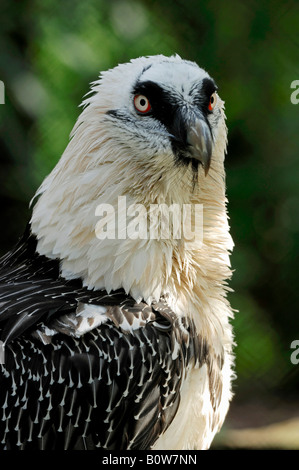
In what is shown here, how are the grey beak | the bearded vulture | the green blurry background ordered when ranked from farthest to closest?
the green blurry background
the grey beak
the bearded vulture

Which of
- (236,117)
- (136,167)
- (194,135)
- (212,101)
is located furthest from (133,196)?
(236,117)

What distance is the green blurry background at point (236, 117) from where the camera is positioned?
4.69 m

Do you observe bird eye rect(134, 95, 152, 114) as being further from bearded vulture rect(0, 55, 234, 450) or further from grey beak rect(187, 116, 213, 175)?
grey beak rect(187, 116, 213, 175)

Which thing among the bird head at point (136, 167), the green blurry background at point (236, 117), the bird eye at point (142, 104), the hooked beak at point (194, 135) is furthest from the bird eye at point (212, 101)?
the green blurry background at point (236, 117)

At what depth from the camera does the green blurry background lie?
469 centimetres

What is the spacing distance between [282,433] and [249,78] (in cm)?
265

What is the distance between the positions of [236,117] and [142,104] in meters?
2.34

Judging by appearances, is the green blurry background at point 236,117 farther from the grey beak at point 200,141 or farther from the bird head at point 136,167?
the grey beak at point 200,141

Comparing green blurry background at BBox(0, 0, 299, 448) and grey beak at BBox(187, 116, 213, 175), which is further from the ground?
green blurry background at BBox(0, 0, 299, 448)

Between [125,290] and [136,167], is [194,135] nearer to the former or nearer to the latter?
[136,167]

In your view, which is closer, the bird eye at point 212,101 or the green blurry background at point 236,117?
the bird eye at point 212,101

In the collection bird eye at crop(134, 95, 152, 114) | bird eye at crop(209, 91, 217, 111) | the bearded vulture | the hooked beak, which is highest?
bird eye at crop(209, 91, 217, 111)

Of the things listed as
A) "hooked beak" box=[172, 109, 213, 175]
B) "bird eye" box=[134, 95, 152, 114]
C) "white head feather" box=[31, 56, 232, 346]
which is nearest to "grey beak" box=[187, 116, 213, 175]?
"hooked beak" box=[172, 109, 213, 175]
